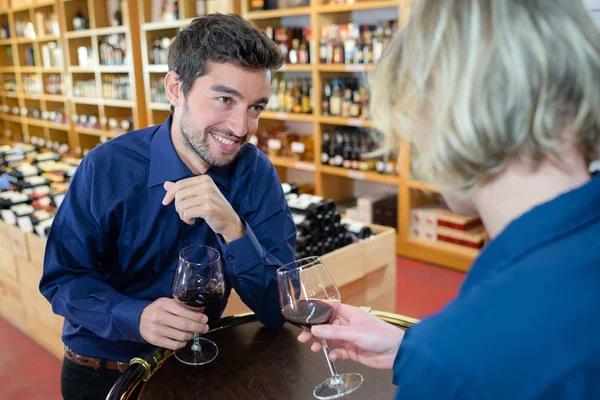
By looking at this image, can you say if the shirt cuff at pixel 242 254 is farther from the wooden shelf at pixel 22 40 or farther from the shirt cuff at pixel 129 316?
the wooden shelf at pixel 22 40

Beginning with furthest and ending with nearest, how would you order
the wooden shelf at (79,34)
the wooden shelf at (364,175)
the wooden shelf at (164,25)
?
1. the wooden shelf at (79,34)
2. the wooden shelf at (164,25)
3. the wooden shelf at (364,175)

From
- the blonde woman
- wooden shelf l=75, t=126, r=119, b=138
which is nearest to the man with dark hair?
the blonde woman

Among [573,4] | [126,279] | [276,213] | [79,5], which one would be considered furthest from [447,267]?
[79,5]

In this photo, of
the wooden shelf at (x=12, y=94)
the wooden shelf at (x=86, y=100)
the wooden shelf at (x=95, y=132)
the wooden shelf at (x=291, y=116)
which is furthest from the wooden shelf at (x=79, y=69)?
the wooden shelf at (x=291, y=116)

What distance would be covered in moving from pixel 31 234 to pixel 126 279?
5.04ft

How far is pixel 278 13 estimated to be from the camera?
4.81 metres

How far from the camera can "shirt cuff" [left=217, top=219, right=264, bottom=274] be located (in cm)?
146

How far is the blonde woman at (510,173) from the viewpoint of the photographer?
0.58 meters

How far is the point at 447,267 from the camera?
4.14m

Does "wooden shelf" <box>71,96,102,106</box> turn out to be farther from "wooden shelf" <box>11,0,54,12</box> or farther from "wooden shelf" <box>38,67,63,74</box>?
"wooden shelf" <box>11,0,54,12</box>

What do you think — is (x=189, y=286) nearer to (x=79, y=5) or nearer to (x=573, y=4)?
(x=573, y=4)

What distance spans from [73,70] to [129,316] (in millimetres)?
6605

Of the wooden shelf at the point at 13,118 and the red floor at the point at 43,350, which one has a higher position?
the wooden shelf at the point at 13,118

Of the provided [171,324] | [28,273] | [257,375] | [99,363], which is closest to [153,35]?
[28,273]
